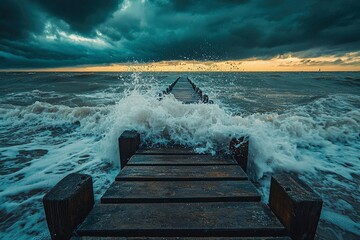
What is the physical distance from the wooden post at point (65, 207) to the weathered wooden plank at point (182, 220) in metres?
0.10

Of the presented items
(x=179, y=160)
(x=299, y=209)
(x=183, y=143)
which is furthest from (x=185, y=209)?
(x=183, y=143)

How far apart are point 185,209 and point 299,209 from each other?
3.23 ft

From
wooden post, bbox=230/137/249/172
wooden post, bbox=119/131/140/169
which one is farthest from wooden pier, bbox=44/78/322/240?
wooden post, bbox=119/131/140/169

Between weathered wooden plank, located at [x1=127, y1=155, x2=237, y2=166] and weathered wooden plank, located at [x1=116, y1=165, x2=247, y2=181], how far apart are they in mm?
129

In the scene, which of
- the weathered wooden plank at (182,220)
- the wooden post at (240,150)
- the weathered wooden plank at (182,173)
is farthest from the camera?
the wooden post at (240,150)

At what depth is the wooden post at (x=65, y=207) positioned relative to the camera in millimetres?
1547

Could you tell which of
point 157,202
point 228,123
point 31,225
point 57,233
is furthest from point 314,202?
point 31,225

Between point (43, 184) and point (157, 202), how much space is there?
10.6ft

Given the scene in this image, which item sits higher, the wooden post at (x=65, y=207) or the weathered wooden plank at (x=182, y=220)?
the wooden post at (x=65, y=207)

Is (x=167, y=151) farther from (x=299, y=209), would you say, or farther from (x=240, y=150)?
(x=299, y=209)

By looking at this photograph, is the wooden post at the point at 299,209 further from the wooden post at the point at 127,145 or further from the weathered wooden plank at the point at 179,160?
the wooden post at the point at 127,145

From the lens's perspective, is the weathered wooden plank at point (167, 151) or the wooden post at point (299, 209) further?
the weathered wooden plank at point (167, 151)

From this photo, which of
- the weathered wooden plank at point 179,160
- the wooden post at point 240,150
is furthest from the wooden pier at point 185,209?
the wooden post at point 240,150

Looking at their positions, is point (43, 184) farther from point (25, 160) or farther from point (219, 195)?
point (219, 195)
